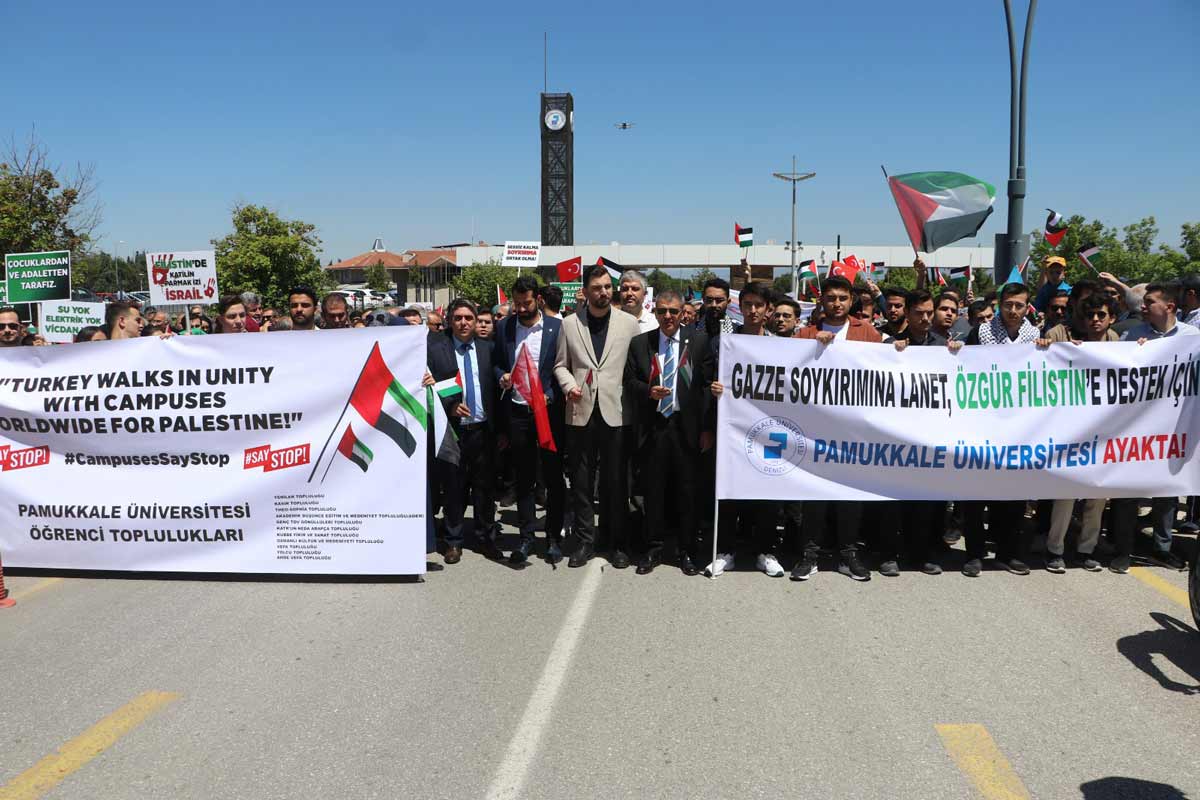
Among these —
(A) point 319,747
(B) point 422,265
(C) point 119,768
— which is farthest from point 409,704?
(B) point 422,265

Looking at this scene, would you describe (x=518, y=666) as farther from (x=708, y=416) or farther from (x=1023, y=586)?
(x=1023, y=586)

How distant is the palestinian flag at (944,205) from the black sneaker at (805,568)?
4.25 metres

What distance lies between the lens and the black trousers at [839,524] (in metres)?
6.29

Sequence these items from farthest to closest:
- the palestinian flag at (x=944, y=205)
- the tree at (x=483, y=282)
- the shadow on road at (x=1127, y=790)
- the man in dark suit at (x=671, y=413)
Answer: the tree at (x=483, y=282) < the palestinian flag at (x=944, y=205) < the man in dark suit at (x=671, y=413) < the shadow on road at (x=1127, y=790)

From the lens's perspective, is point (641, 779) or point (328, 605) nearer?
point (641, 779)

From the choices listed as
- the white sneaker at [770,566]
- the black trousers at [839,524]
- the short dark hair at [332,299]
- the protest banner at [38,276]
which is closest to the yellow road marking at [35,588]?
the short dark hair at [332,299]

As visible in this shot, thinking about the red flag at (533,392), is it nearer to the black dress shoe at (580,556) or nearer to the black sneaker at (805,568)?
the black dress shoe at (580,556)

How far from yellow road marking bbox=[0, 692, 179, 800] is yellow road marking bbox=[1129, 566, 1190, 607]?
5947mm

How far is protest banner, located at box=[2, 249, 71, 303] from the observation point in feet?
42.7

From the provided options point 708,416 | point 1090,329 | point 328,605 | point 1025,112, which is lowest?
point 328,605

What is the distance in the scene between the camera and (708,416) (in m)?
6.39

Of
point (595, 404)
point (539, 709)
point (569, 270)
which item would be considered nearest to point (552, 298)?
point (595, 404)

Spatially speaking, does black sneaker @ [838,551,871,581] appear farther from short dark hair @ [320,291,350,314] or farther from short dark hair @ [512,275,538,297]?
short dark hair @ [320,291,350,314]

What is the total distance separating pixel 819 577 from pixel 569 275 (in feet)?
36.2
